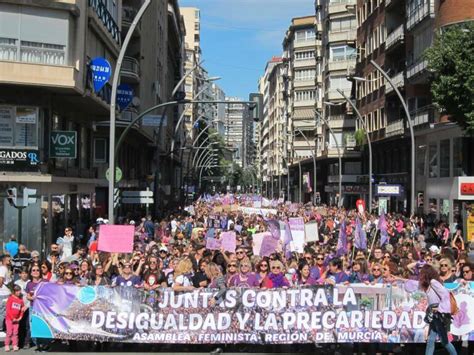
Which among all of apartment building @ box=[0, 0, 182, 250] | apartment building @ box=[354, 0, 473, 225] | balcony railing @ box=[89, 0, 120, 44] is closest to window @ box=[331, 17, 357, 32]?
apartment building @ box=[354, 0, 473, 225]

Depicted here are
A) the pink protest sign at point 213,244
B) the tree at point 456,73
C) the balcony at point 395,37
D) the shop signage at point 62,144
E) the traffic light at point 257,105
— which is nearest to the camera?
the pink protest sign at point 213,244

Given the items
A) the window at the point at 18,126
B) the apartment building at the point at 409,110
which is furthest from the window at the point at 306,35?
the window at the point at 18,126

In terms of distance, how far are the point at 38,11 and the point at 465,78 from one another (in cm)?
1458

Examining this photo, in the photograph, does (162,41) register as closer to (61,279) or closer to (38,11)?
(38,11)

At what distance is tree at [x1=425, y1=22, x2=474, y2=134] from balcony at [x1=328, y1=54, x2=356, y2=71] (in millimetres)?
46578

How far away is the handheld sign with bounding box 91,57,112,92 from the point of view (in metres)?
25.3

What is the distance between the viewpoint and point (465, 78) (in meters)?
24.1

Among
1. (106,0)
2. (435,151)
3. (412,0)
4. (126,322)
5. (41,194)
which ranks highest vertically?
(412,0)

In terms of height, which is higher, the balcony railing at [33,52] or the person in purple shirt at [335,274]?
the balcony railing at [33,52]

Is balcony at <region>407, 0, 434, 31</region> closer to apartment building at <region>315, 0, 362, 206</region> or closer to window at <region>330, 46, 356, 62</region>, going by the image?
apartment building at <region>315, 0, 362, 206</region>

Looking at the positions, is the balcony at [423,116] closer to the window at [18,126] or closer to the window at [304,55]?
the window at [18,126]

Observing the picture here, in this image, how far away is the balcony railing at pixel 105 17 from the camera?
26.7 metres

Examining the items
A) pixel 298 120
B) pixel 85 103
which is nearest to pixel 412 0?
pixel 85 103

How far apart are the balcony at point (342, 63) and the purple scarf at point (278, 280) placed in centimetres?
6245
